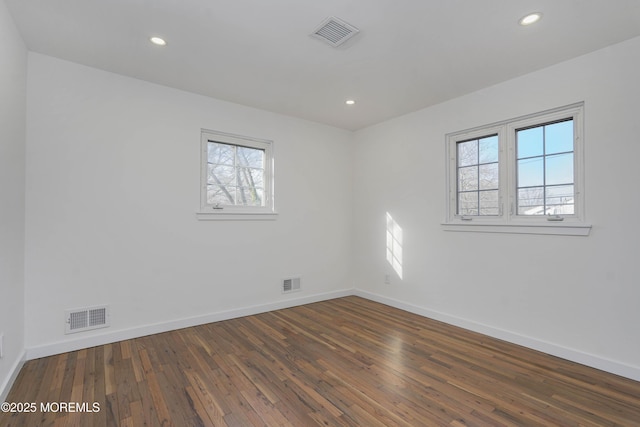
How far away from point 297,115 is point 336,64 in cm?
151

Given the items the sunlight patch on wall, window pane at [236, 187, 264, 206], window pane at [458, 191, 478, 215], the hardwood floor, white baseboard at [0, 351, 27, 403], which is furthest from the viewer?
the sunlight patch on wall

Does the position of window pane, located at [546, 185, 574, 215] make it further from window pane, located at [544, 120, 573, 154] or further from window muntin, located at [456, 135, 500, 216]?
window muntin, located at [456, 135, 500, 216]

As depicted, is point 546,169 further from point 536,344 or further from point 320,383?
point 320,383

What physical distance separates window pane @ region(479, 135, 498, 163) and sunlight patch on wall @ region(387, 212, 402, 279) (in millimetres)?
1339

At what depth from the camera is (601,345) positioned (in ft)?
8.24

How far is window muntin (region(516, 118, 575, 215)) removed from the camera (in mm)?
2779

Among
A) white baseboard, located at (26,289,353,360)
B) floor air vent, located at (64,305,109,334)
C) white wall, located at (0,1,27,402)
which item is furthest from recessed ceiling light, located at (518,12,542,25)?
floor air vent, located at (64,305,109,334)

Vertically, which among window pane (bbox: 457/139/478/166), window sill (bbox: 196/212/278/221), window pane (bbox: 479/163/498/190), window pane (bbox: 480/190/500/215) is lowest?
window sill (bbox: 196/212/278/221)

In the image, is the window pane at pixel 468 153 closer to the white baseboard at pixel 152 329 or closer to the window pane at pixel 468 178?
the window pane at pixel 468 178

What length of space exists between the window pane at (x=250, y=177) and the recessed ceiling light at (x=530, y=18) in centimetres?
305

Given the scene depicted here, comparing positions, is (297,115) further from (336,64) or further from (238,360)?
(238,360)

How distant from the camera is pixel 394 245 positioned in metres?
4.25

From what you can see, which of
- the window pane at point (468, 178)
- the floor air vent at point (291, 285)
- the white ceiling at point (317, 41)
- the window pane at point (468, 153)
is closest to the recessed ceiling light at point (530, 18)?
the white ceiling at point (317, 41)

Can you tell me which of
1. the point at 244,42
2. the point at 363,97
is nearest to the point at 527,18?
the point at 363,97
